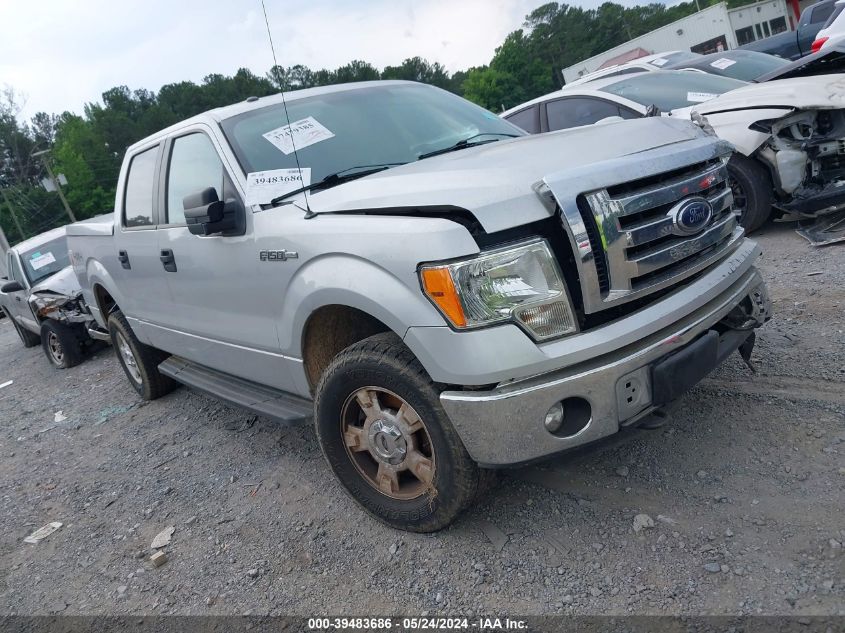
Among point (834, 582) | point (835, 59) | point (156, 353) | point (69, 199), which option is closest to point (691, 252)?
point (834, 582)

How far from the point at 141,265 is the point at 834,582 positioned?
4.10 metres

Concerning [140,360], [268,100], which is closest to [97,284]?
[140,360]

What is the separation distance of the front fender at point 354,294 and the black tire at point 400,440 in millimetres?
174

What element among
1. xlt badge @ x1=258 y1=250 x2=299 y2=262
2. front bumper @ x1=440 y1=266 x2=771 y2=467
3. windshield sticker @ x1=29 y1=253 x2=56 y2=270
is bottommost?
front bumper @ x1=440 y1=266 x2=771 y2=467

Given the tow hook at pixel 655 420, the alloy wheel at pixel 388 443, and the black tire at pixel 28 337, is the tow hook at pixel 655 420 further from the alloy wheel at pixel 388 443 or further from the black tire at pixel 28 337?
the black tire at pixel 28 337

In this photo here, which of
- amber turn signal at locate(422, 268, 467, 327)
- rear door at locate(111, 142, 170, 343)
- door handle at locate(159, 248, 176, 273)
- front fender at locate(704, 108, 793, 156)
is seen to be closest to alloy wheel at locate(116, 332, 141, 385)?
rear door at locate(111, 142, 170, 343)

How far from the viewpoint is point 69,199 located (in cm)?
5622

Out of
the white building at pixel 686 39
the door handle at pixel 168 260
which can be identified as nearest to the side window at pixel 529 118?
the door handle at pixel 168 260

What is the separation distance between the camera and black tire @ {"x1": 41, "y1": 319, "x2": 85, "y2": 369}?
26.1 feet

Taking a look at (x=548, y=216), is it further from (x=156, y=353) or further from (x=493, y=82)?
(x=493, y=82)

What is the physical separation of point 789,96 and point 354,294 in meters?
4.31

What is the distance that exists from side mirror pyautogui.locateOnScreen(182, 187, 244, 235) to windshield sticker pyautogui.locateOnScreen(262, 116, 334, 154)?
42 centimetres

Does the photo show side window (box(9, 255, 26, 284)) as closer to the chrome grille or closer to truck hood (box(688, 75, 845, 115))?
truck hood (box(688, 75, 845, 115))

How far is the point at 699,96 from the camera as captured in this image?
6438mm
